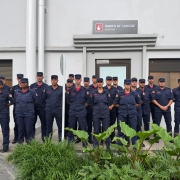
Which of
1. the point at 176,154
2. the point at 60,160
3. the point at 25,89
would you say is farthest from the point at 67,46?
the point at 176,154

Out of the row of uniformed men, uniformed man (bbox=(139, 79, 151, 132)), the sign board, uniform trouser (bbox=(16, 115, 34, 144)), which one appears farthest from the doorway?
uniform trouser (bbox=(16, 115, 34, 144))

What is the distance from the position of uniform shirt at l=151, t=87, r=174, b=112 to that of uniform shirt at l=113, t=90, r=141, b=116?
1.26 metres

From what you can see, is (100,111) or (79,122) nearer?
(100,111)

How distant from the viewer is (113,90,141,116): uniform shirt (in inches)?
229

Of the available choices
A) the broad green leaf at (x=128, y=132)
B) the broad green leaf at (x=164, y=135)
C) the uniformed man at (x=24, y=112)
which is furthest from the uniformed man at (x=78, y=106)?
the broad green leaf at (x=164, y=135)

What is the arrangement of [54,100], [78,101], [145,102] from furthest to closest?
[145,102] < [54,100] < [78,101]

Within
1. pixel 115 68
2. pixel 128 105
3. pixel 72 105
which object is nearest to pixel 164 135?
pixel 128 105

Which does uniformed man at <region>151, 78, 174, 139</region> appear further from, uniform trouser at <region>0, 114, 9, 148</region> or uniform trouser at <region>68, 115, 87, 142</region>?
uniform trouser at <region>0, 114, 9, 148</region>

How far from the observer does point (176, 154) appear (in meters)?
3.92

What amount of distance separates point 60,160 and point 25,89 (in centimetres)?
226

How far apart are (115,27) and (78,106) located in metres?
4.09

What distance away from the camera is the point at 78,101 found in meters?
5.91

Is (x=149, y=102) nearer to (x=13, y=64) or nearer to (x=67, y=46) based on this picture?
(x=67, y=46)

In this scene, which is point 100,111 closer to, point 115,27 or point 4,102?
point 4,102
